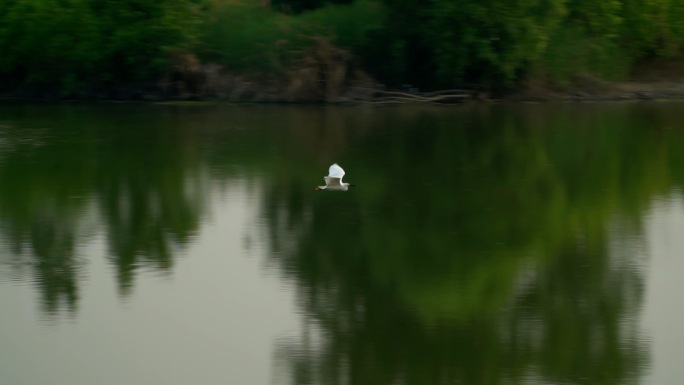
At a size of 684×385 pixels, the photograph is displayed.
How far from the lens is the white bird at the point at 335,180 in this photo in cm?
1334

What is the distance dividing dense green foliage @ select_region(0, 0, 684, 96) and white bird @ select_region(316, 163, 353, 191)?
1092 centimetres

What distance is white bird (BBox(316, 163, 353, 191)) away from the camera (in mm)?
13344

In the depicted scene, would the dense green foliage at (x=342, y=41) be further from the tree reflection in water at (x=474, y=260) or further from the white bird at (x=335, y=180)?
the white bird at (x=335, y=180)

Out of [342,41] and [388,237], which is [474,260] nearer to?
[388,237]

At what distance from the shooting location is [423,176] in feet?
50.8

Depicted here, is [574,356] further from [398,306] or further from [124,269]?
[124,269]

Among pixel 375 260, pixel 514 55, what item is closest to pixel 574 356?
pixel 375 260

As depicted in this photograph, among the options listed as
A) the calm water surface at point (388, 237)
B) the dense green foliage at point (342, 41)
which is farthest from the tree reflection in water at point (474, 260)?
the dense green foliage at point (342, 41)

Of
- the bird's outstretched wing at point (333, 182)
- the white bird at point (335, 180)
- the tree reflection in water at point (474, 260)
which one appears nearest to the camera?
the tree reflection in water at point (474, 260)

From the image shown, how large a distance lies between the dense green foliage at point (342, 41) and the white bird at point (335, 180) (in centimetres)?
1092

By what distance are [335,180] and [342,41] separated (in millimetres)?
13286

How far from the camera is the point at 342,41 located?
26.8 metres

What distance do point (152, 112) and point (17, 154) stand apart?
6480mm

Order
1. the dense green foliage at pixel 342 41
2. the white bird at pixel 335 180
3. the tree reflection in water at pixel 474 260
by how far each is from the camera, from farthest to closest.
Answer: the dense green foliage at pixel 342 41, the white bird at pixel 335 180, the tree reflection in water at pixel 474 260
